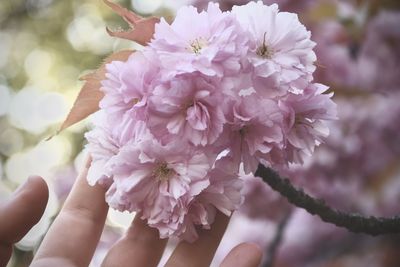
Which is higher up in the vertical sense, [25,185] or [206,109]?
[206,109]

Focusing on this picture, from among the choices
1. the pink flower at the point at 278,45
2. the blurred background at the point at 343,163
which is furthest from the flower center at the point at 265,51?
the blurred background at the point at 343,163

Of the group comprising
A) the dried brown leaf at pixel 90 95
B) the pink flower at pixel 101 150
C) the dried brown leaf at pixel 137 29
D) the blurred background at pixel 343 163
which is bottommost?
the blurred background at pixel 343 163

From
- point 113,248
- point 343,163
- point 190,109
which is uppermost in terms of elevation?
point 190,109

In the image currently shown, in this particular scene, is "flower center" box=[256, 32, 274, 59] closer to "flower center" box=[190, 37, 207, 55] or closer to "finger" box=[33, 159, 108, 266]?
"flower center" box=[190, 37, 207, 55]

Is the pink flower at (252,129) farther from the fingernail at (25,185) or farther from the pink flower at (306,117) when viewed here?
the fingernail at (25,185)

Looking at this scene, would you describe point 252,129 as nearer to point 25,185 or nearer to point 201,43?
point 201,43

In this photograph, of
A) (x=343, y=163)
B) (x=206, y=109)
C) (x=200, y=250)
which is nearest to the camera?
(x=206, y=109)

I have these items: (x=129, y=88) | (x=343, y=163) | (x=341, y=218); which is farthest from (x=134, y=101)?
(x=343, y=163)

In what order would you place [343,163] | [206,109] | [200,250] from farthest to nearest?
[343,163]
[200,250]
[206,109]

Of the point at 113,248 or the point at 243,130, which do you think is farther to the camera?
the point at 113,248
